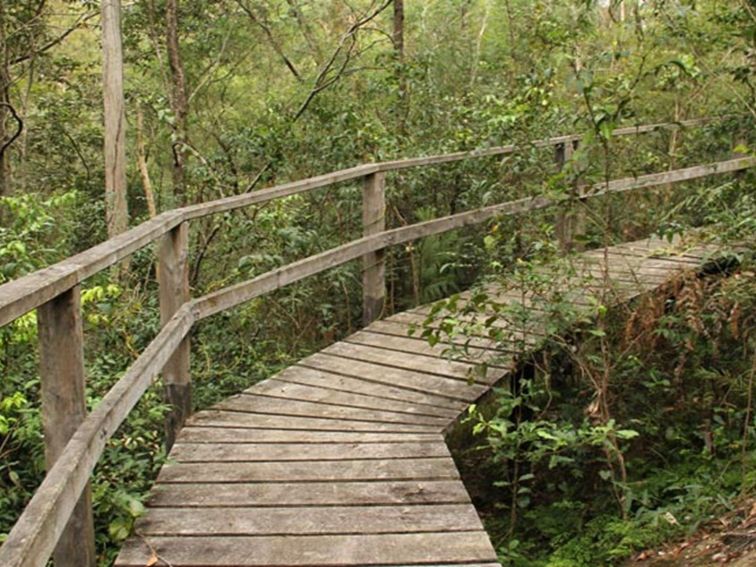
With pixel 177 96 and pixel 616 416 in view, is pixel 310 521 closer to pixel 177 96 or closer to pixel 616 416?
pixel 616 416

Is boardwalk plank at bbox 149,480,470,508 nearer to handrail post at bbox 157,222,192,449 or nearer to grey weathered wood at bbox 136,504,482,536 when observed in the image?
grey weathered wood at bbox 136,504,482,536

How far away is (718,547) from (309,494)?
174 centimetres

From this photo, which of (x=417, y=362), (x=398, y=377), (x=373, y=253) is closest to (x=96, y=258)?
(x=398, y=377)

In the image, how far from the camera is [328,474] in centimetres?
380

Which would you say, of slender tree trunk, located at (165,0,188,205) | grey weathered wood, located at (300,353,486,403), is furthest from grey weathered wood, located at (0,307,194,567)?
slender tree trunk, located at (165,0,188,205)

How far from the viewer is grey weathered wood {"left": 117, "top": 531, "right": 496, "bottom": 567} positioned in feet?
9.93

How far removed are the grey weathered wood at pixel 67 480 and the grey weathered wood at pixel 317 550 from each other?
21.8 inches

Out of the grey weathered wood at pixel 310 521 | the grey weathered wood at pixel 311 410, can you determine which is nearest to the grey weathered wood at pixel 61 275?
the grey weathered wood at pixel 310 521

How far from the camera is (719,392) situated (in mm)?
5465

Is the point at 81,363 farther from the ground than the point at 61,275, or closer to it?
closer to it

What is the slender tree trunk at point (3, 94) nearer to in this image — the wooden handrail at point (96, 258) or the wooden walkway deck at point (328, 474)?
the wooden handrail at point (96, 258)

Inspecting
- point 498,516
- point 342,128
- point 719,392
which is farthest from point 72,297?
point 342,128

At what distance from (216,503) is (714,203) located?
570 cm

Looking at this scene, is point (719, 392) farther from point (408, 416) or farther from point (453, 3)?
point (453, 3)
